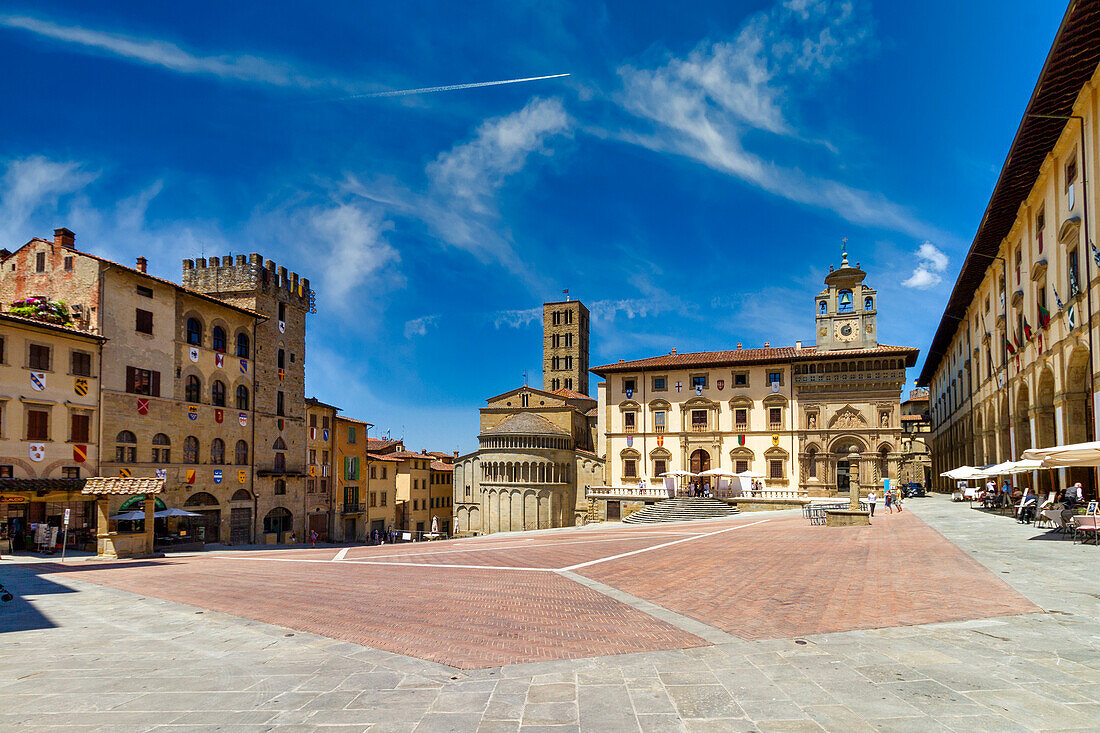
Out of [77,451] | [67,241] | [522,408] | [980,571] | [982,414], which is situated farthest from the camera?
[522,408]

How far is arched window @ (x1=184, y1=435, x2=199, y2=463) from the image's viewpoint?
4094 cm

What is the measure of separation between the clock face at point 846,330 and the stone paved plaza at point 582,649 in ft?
143

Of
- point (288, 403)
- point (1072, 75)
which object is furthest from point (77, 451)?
point (1072, 75)

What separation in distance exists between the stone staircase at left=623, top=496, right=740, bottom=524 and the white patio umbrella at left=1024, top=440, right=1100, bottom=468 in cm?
3129

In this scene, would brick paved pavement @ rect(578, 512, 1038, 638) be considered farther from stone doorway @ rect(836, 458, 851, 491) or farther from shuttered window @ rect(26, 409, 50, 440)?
stone doorway @ rect(836, 458, 851, 491)

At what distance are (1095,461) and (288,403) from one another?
154 feet

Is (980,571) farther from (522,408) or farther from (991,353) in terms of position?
(522,408)

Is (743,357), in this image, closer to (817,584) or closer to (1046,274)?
(1046,274)

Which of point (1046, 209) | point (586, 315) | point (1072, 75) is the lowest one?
point (1046, 209)

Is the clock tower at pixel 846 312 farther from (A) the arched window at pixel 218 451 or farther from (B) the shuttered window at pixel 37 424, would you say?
(B) the shuttered window at pixel 37 424

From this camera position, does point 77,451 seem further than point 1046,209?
Yes

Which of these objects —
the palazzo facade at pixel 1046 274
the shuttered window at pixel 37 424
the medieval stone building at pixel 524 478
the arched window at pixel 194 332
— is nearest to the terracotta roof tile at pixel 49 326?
the shuttered window at pixel 37 424

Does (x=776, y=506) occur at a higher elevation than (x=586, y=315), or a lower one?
lower

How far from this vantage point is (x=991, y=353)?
133ft
